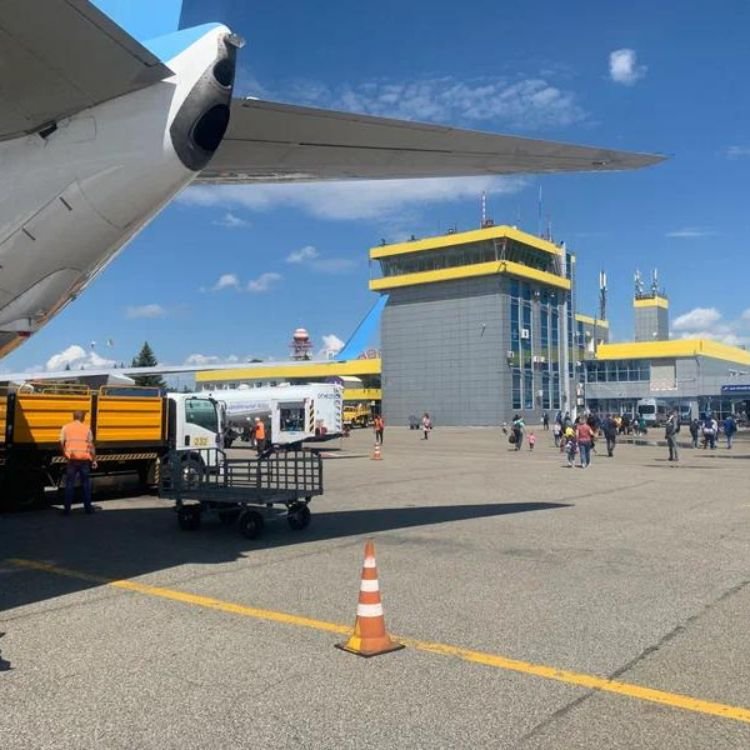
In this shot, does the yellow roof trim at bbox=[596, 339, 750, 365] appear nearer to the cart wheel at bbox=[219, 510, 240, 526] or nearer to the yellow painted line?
the cart wheel at bbox=[219, 510, 240, 526]

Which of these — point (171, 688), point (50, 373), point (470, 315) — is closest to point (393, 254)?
point (470, 315)

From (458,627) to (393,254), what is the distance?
7242cm

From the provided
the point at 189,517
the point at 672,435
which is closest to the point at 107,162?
the point at 189,517

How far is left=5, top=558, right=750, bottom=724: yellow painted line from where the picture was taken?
444cm

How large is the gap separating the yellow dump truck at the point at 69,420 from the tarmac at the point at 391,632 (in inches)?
97.9

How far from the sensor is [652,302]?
106188 millimetres

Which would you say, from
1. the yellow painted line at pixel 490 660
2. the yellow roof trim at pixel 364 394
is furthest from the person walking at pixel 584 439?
the yellow roof trim at pixel 364 394

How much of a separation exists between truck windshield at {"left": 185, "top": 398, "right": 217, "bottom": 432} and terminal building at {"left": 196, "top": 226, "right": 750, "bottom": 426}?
50698 mm

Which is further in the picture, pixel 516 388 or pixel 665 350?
pixel 665 350

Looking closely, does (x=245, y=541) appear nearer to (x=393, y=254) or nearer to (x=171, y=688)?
(x=171, y=688)

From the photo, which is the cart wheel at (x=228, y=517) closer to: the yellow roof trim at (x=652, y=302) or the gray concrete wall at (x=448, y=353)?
the gray concrete wall at (x=448, y=353)

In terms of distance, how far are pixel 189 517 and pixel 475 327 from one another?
62.2 m

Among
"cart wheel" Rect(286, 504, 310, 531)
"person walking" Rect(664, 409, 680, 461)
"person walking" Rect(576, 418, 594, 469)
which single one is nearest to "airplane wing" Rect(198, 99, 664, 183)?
"cart wheel" Rect(286, 504, 310, 531)

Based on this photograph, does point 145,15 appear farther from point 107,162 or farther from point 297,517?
point 297,517
